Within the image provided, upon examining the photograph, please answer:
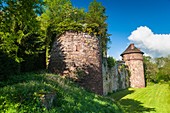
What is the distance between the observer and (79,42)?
47.6 ft

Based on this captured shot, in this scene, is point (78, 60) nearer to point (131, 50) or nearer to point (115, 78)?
point (115, 78)

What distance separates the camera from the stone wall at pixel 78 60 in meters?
14.1

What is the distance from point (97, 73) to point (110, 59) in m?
16.2

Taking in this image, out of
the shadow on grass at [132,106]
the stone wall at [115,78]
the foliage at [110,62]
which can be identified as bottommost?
the shadow on grass at [132,106]

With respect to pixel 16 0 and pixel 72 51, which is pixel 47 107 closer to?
pixel 16 0

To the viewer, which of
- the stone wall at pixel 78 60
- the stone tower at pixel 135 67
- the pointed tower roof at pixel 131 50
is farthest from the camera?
the pointed tower roof at pixel 131 50

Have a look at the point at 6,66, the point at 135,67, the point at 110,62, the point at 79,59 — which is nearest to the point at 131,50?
the point at 135,67

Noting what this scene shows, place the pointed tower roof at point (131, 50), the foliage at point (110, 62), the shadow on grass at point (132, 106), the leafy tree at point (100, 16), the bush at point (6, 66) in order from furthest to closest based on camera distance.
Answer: the pointed tower roof at point (131, 50) < the leafy tree at point (100, 16) < the foliage at point (110, 62) < the shadow on grass at point (132, 106) < the bush at point (6, 66)

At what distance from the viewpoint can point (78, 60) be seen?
1427 centimetres

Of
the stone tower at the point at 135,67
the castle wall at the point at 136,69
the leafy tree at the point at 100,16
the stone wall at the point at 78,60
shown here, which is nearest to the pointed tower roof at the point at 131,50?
the stone tower at the point at 135,67

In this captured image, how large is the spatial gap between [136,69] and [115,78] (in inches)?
338

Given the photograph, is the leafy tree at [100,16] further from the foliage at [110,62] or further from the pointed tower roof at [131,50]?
the pointed tower roof at [131,50]

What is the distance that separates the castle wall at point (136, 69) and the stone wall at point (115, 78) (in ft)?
3.09

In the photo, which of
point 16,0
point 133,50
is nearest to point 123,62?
point 133,50
